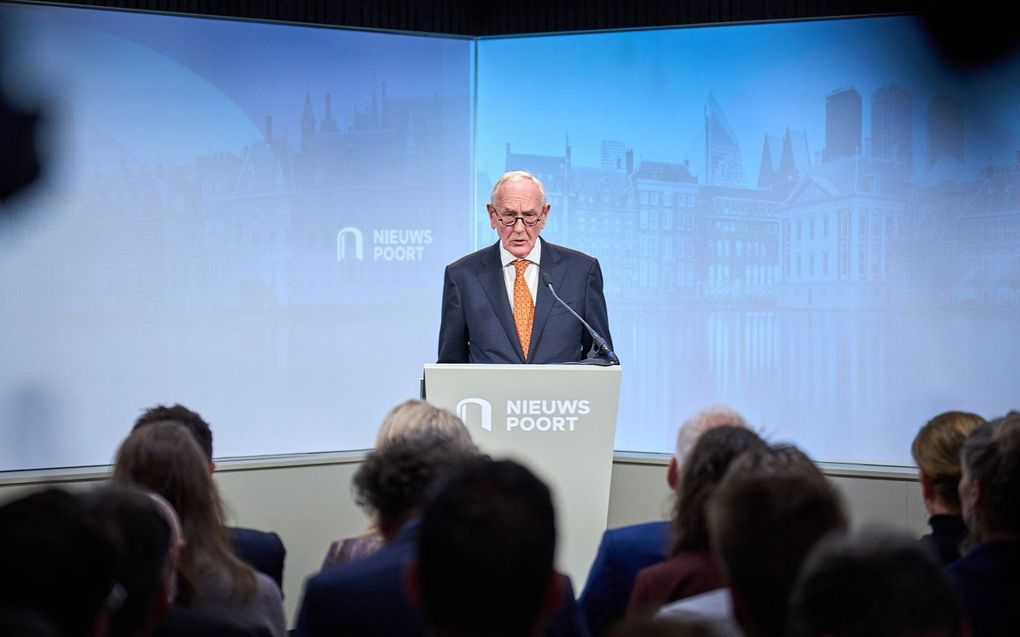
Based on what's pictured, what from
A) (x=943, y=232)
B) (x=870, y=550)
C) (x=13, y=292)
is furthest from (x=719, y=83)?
(x=870, y=550)

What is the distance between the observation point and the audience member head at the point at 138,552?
1.68 meters

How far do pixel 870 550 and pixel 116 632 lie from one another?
1034 mm

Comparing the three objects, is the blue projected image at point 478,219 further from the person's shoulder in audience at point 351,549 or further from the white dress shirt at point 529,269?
the person's shoulder in audience at point 351,549

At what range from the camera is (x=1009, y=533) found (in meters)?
2.30

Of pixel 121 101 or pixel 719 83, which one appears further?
pixel 719 83

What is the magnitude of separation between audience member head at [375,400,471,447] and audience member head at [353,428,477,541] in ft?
0.98

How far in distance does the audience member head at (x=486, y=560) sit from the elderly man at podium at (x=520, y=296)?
2.81 meters

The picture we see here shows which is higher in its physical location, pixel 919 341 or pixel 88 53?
pixel 88 53

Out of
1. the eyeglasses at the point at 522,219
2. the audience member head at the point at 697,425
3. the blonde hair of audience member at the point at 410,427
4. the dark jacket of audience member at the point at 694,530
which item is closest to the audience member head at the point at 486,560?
the dark jacket of audience member at the point at 694,530

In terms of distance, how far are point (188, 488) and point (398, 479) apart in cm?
49

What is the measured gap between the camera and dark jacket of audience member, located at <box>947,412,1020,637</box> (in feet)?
7.02

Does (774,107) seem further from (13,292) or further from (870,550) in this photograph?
(870,550)

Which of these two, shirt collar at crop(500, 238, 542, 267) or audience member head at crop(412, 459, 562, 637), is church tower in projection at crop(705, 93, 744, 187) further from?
audience member head at crop(412, 459, 562, 637)

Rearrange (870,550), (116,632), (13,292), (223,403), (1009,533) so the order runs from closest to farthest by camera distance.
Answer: (870,550) < (116,632) < (1009,533) < (13,292) < (223,403)
